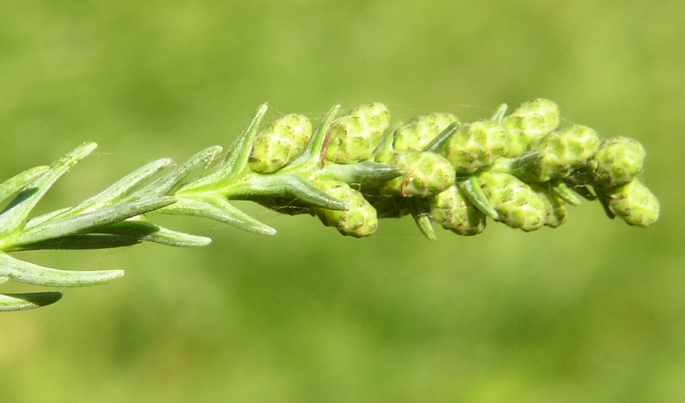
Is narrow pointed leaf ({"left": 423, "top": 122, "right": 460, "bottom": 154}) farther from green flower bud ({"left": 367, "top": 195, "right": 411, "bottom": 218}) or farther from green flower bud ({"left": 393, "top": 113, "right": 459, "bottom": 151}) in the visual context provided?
green flower bud ({"left": 367, "top": 195, "right": 411, "bottom": 218})

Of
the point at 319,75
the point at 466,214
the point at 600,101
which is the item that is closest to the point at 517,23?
the point at 600,101

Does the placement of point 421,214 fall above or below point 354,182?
below

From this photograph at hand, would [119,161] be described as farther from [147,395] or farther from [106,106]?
[147,395]

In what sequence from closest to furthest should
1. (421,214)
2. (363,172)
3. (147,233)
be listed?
(147,233), (363,172), (421,214)

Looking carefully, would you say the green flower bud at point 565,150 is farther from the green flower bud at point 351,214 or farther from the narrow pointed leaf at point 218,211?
the narrow pointed leaf at point 218,211

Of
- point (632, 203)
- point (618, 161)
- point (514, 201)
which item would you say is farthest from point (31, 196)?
point (632, 203)

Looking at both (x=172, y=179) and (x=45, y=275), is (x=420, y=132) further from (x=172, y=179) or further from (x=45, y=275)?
(x=45, y=275)
